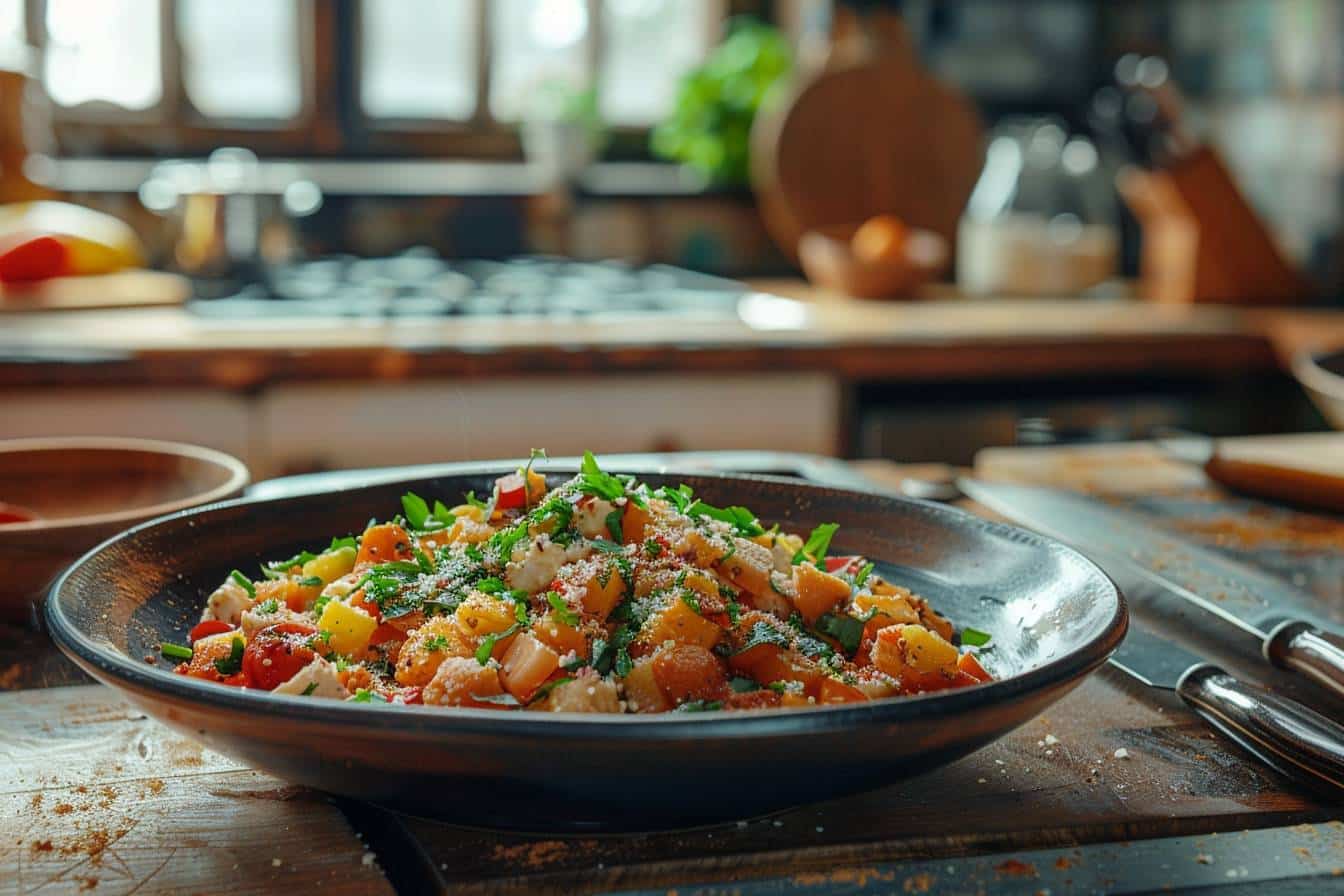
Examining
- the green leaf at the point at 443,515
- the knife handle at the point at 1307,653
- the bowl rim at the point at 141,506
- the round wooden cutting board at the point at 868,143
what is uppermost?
the round wooden cutting board at the point at 868,143

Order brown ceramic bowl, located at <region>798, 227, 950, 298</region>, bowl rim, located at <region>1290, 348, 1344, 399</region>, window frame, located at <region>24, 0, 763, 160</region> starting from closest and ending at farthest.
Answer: bowl rim, located at <region>1290, 348, 1344, 399</region> < brown ceramic bowl, located at <region>798, 227, 950, 298</region> < window frame, located at <region>24, 0, 763, 160</region>

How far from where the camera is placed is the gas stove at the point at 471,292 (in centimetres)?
254

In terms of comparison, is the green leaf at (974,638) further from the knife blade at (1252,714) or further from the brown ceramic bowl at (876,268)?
the brown ceramic bowl at (876,268)

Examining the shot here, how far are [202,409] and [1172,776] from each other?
5.80 ft

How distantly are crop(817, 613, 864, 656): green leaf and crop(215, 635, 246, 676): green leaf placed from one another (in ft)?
1.04

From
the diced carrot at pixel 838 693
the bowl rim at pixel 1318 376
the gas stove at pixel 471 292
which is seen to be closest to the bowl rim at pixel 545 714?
the diced carrot at pixel 838 693

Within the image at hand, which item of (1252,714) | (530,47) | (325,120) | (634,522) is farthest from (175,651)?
(530,47)

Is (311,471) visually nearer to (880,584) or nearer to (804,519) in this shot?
(804,519)

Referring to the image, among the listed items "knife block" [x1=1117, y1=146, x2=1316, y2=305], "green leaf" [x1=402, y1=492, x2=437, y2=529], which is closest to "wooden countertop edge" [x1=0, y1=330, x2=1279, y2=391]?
"knife block" [x1=1117, y1=146, x2=1316, y2=305]

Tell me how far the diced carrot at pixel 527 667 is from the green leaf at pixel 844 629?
174 millimetres

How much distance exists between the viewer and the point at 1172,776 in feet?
2.53

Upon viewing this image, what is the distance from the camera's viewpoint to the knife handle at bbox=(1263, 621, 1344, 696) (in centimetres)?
83

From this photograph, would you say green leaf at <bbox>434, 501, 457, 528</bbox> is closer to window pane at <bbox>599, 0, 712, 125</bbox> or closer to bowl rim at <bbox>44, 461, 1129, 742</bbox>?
bowl rim at <bbox>44, 461, 1129, 742</bbox>

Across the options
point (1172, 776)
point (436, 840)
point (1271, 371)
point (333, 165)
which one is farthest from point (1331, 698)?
point (333, 165)
